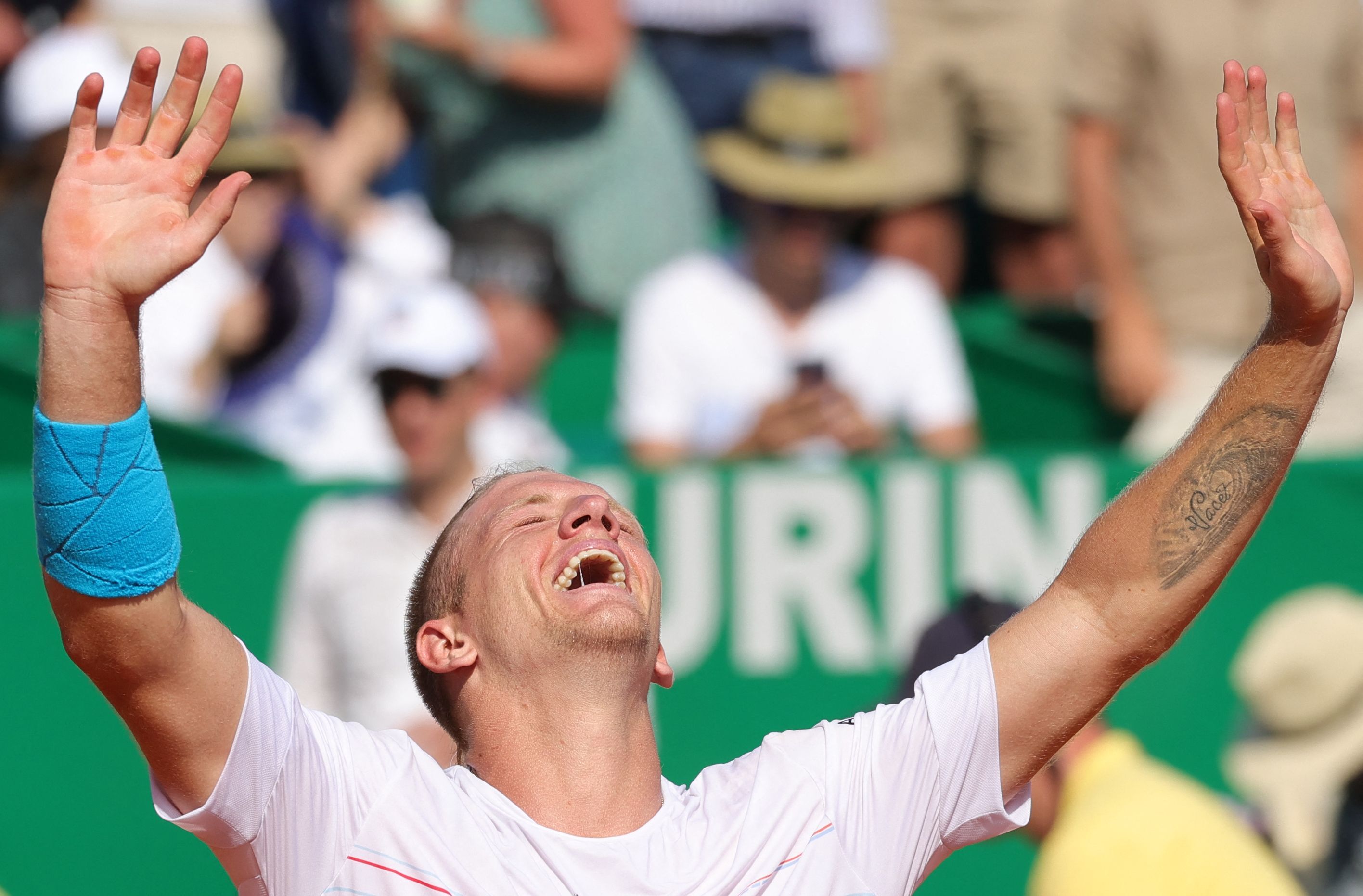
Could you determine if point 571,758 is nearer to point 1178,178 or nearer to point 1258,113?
point 1258,113

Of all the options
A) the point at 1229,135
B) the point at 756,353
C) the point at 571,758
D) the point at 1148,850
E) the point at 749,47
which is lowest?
the point at 756,353

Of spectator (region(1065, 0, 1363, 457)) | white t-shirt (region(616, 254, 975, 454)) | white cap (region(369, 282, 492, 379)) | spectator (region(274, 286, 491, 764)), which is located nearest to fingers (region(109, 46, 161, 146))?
spectator (region(274, 286, 491, 764))

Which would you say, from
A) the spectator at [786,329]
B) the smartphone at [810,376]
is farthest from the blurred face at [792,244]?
the smartphone at [810,376]

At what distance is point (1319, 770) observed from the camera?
4469 mm

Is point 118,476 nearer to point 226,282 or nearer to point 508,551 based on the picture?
point 508,551

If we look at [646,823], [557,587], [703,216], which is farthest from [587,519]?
[703,216]

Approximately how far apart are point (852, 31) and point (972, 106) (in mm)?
499

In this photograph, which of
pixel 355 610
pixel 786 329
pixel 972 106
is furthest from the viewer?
pixel 972 106

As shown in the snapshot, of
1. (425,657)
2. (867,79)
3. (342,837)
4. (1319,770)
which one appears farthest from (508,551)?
(867,79)

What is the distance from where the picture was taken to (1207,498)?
251cm

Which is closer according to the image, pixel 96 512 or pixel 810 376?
pixel 96 512

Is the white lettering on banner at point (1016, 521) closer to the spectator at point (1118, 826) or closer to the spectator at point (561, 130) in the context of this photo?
the spectator at point (1118, 826)

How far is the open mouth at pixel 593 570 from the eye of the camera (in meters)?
2.63

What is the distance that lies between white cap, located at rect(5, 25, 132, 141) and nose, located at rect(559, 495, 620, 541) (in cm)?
378
